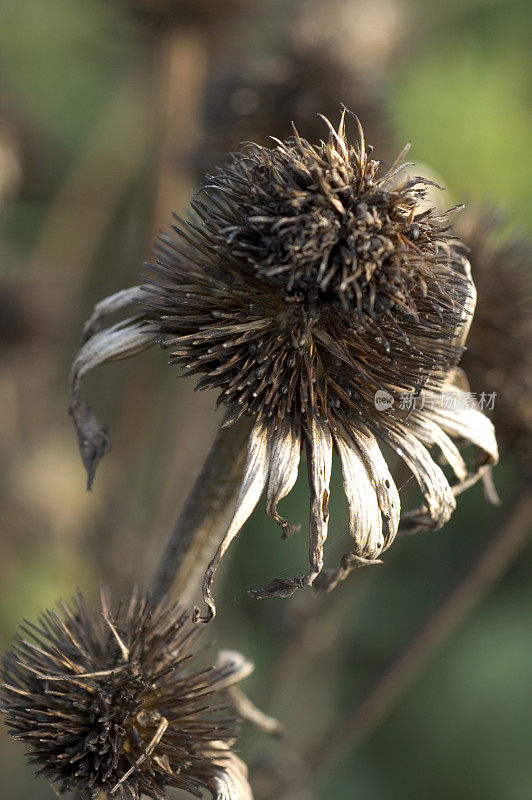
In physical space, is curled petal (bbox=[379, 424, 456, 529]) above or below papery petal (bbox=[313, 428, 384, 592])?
above

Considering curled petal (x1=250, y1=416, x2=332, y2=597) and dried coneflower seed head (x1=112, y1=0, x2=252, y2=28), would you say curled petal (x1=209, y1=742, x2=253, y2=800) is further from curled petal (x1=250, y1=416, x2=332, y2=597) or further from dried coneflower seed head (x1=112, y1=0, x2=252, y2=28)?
dried coneflower seed head (x1=112, y1=0, x2=252, y2=28)

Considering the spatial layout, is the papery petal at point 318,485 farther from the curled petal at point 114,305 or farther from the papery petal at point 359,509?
the curled petal at point 114,305

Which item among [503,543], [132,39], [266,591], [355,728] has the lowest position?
[355,728]

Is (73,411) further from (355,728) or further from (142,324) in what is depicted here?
(355,728)

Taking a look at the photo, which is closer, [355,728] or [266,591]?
[266,591]

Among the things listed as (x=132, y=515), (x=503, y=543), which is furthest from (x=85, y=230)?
(x=503, y=543)

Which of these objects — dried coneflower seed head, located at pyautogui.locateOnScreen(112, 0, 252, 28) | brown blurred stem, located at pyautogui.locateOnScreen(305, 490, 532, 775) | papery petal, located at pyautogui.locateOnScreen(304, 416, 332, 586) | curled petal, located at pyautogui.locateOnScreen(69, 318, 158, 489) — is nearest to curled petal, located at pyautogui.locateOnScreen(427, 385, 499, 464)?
papery petal, located at pyautogui.locateOnScreen(304, 416, 332, 586)
